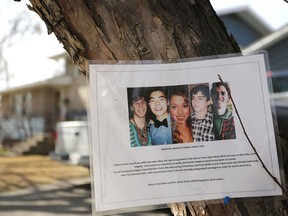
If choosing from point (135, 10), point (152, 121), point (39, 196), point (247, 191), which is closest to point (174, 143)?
point (152, 121)

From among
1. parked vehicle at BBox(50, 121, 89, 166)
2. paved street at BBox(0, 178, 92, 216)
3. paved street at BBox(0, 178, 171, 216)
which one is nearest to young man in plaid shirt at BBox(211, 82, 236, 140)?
paved street at BBox(0, 178, 171, 216)

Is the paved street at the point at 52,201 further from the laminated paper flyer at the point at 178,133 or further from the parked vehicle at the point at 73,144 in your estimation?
the laminated paper flyer at the point at 178,133

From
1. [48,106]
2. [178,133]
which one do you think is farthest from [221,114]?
[48,106]

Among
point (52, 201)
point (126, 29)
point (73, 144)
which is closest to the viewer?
point (126, 29)

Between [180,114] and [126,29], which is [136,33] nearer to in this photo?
[126,29]

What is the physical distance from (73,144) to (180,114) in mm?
7959

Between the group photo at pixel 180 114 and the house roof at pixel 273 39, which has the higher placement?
the house roof at pixel 273 39

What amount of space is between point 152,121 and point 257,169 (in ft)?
1.34

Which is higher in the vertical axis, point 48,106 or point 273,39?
point 273,39

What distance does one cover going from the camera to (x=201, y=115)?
1231 mm

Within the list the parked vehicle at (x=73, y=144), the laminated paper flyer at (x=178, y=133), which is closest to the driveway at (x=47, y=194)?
the parked vehicle at (x=73, y=144)

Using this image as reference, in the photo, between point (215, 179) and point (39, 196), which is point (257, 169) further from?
point (39, 196)

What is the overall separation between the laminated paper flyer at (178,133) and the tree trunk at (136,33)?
0.04 m

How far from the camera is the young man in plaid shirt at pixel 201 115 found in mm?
1214
